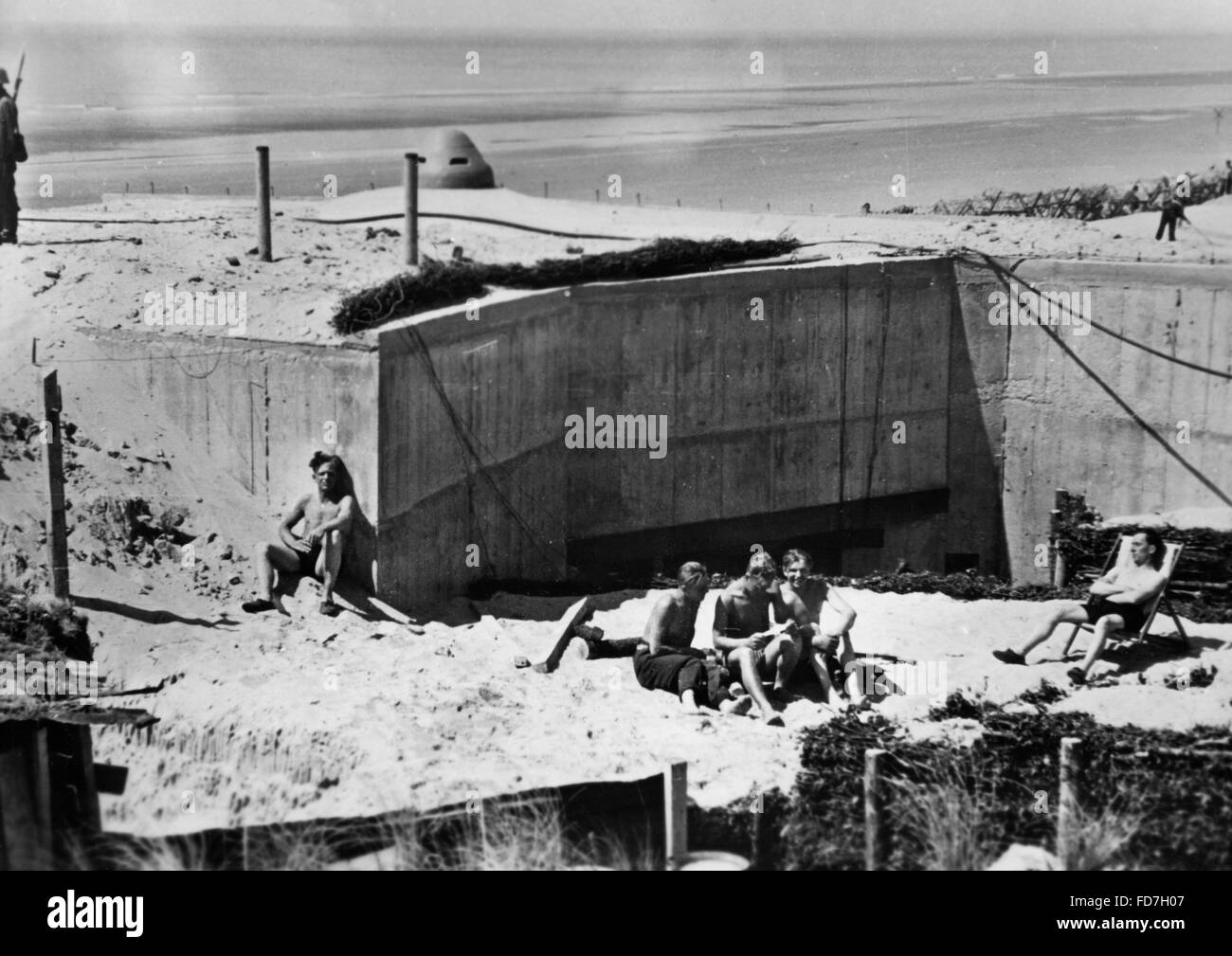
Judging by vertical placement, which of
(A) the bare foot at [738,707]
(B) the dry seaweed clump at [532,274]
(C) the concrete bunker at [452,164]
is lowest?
(A) the bare foot at [738,707]

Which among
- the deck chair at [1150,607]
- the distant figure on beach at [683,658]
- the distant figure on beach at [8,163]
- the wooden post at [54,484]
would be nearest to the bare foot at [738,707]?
the distant figure on beach at [683,658]

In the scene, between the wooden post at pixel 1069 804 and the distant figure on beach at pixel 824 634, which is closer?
the wooden post at pixel 1069 804

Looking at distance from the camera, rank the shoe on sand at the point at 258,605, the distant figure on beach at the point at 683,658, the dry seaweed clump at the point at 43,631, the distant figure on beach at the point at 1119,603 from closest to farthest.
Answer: the distant figure on beach at the point at 683,658
the dry seaweed clump at the point at 43,631
the shoe on sand at the point at 258,605
the distant figure on beach at the point at 1119,603

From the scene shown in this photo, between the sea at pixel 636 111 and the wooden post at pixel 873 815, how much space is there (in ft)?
28.1

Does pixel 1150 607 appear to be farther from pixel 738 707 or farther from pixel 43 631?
pixel 43 631

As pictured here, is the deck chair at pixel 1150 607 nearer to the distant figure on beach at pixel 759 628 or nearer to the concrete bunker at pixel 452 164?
the distant figure on beach at pixel 759 628

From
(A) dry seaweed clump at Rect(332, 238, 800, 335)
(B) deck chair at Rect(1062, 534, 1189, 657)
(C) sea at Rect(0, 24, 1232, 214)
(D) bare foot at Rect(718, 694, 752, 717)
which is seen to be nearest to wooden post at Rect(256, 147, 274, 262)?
(A) dry seaweed clump at Rect(332, 238, 800, 335)

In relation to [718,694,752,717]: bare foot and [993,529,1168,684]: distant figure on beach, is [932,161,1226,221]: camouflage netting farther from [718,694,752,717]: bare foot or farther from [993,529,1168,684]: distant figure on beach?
[718,694,752,717]: bare foot

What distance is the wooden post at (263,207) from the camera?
16.3m

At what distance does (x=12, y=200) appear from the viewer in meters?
16.9

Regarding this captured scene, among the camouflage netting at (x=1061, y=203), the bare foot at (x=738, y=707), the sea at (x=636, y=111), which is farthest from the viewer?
the camouflage netting at (x=1061, y=203)

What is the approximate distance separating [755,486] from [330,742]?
24.8ft

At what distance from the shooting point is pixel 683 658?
1399 centimetres

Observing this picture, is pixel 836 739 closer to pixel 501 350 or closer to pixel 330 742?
pixel 330 742
